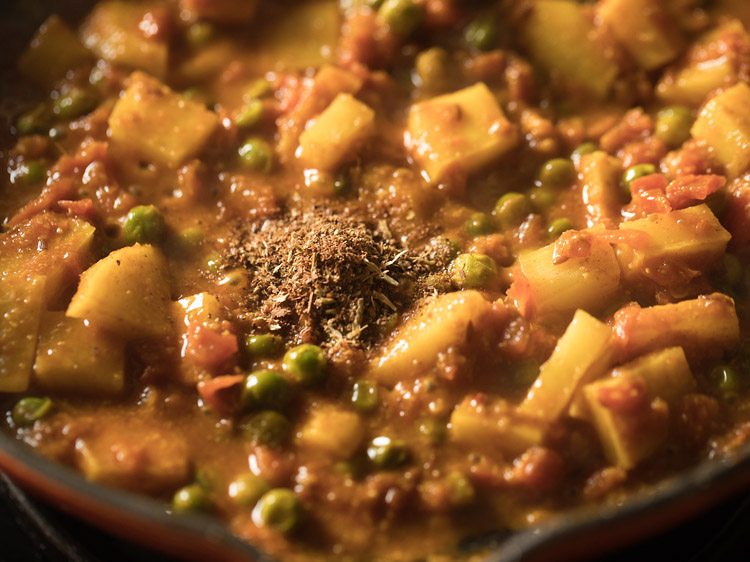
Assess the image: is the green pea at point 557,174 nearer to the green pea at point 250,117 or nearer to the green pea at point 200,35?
the green pea at point 250,117

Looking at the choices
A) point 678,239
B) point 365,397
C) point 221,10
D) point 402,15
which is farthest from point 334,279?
point 221,10

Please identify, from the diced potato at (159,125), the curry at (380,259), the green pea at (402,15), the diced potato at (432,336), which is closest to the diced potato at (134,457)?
the curry at (380,259)

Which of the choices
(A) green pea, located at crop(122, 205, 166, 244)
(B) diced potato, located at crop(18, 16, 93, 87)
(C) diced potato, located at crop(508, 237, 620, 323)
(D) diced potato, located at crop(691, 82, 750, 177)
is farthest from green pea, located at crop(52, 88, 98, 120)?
(D) diced potato, located at crop(691, 82, 750, 177)

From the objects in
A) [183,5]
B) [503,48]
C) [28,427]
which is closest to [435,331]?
[28,427]

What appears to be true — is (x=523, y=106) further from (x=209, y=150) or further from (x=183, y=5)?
(x=183, y=5)

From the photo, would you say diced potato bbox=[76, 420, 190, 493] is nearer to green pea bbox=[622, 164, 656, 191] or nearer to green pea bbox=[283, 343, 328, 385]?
green pea bbox=[283, 343, 328, 385]
